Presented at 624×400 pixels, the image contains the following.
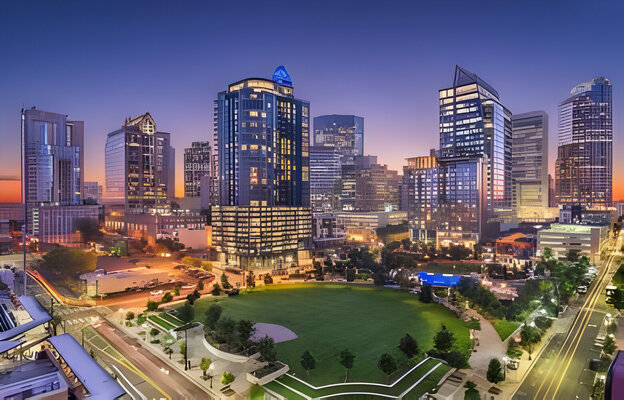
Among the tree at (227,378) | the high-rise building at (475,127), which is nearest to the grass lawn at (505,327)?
the tree at (227,378)

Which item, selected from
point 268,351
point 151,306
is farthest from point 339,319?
point 151,306

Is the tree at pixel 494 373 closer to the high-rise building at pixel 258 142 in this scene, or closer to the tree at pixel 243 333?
the tree at pixel 243 333

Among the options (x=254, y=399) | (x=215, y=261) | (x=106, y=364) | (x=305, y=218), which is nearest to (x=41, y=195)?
(x=215, y=261)

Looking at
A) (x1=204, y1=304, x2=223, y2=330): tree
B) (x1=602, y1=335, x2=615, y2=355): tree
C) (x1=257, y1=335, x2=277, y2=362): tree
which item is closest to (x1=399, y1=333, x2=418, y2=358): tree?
(x1=257, y1=335, x2=277, y2=362): tree

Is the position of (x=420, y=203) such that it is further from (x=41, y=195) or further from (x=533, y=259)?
(x=41, y=195)

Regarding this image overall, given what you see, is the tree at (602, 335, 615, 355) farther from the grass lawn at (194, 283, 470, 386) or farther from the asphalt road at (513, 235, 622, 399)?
the grass lawn at (194, 283, 470, 386)
